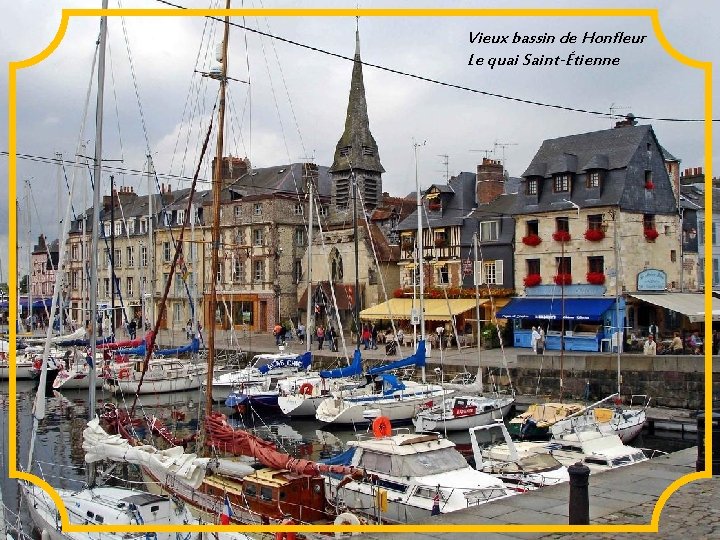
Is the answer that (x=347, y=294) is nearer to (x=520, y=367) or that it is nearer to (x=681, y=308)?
(x=520, y=367)

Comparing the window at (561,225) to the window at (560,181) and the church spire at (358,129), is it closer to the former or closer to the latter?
the window at (560,181)

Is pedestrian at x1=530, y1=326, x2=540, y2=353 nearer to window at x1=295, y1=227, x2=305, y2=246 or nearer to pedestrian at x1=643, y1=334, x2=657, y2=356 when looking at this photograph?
pedestrian at x1=643, y1=334, x2=657, y2=356

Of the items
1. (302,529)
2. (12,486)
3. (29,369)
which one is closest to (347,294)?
(29,369)

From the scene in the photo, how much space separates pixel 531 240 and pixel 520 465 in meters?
17.3

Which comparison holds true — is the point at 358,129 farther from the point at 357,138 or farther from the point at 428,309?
the point at 428,309

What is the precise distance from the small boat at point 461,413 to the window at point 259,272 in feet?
77.5

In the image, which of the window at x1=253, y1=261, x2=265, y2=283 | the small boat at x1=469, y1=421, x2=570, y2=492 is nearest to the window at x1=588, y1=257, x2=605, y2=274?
the small boat at x1=469, y1=421, x2=570, y2=492

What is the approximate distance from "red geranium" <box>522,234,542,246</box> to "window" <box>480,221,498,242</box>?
2984mm

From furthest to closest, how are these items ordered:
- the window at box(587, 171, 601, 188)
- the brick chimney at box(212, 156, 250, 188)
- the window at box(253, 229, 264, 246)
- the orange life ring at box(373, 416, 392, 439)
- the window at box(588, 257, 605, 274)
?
the window at box(253, 229, 264, 246)
the window at box(588, 257, 605, 274)
the window at box(587, 171, 601, 188)
the brick chimney at box(212, 156, 250, 188)
the orange life ring at box(373, 416, 392, 439)

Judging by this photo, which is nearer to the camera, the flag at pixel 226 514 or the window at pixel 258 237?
the flag at pixel 226 514

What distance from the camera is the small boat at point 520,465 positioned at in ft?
48.5

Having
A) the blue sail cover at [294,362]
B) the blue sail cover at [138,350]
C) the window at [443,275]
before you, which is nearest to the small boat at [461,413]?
the blue sail cover at [294,362]

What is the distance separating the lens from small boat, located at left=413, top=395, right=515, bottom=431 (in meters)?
23.1

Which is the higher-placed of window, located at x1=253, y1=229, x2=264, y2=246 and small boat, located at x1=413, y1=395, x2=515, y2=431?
window, located at x1=253, y1=229, x2=264, y2=246
